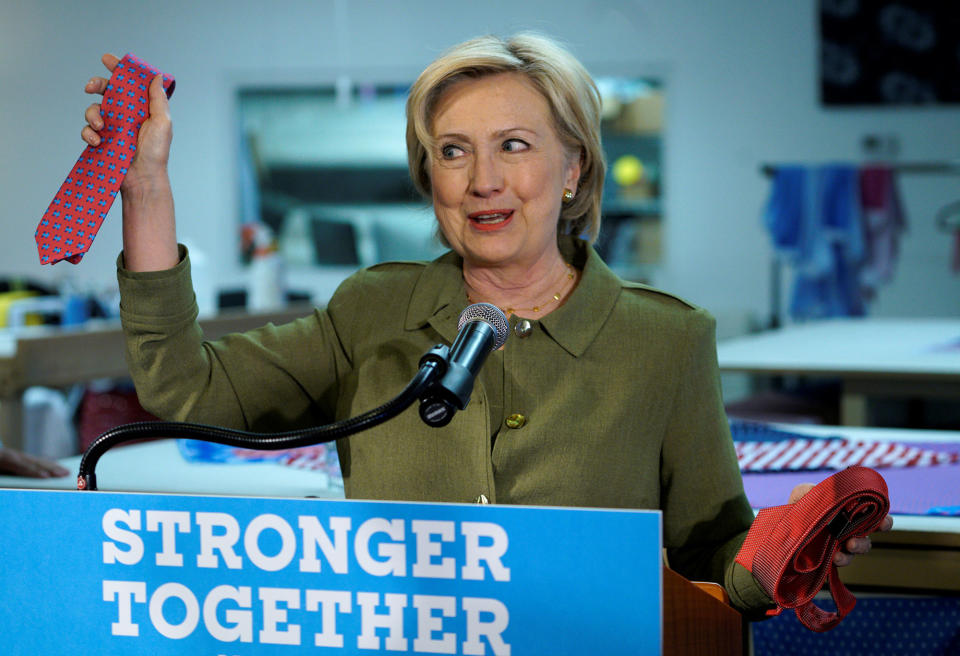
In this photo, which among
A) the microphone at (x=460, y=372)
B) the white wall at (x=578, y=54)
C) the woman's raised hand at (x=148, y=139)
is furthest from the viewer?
the white wall at (x=578, y=54)

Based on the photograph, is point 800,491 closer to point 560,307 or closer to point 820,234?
point 560,307

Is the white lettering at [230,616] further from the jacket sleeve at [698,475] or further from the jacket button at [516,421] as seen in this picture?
the jacket sleeve at [698,475]

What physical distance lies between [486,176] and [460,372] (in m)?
0.57

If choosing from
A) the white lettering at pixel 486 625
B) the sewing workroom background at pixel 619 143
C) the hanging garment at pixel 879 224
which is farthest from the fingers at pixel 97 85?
the hanging garment at pixel 879 224

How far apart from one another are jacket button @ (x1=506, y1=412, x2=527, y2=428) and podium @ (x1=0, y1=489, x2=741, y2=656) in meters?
0.51

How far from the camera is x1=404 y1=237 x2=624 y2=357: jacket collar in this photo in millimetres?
1310

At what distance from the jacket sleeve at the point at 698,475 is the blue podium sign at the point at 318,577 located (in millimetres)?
563

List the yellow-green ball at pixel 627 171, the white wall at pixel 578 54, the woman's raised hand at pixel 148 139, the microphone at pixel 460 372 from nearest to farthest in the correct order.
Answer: the microphone at pixel 460 372
the woman's raised hand at pixel 148 139
the white wall at pixel 578 54
the yellow-green ball at pixel 627 171

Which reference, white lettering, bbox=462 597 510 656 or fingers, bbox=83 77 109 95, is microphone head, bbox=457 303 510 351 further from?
fingers, bbox=83 77 109 95

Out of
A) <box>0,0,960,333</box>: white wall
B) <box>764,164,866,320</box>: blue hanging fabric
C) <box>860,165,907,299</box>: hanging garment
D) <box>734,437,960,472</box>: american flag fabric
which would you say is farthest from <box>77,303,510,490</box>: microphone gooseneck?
<box>0,0,960,333</box>: white wall

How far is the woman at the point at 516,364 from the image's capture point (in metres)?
1.26

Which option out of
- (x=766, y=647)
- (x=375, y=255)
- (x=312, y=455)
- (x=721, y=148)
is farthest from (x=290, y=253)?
(x=766, y=647)

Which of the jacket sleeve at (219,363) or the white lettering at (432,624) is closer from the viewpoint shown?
the white lettering at (432,624)

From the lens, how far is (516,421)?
4.18 ft
